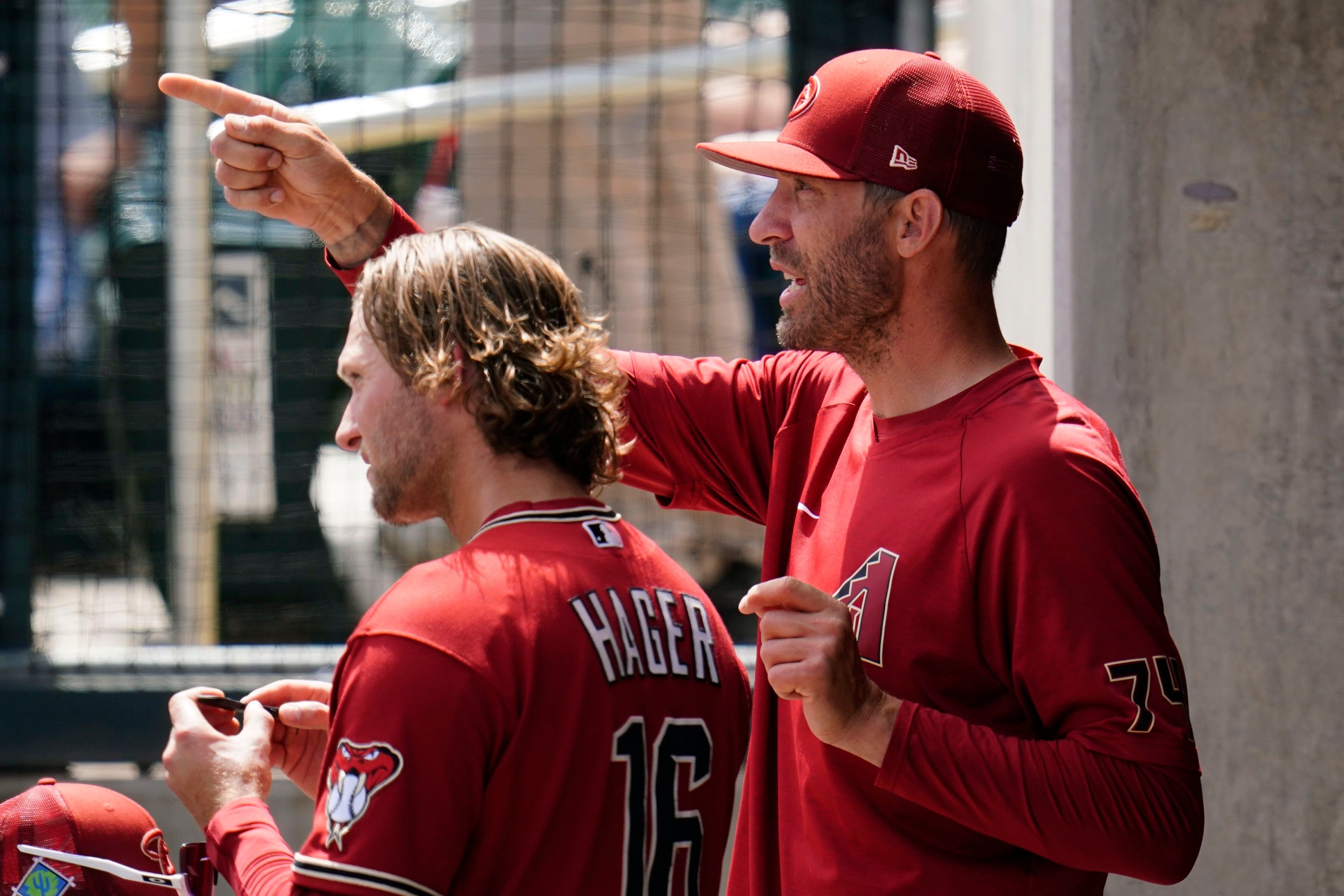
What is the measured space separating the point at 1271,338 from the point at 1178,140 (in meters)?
0.44

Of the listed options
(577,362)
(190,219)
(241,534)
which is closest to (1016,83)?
(577,362)

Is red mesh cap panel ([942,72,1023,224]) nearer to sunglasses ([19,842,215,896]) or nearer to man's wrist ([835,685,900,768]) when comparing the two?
man's wrist ([835,685,900,768])

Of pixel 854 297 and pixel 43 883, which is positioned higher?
pixel 854 297

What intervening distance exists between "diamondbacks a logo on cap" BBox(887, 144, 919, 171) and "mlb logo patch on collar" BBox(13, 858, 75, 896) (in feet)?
4.51

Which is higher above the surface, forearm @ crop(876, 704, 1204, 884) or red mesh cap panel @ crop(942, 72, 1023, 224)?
red mesh cap panel @ crop(942, 72, 1023, 224)

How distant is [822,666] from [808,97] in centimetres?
86

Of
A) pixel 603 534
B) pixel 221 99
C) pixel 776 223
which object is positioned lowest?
pixel 603 534

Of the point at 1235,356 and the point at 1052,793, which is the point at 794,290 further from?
the point at 1235,356

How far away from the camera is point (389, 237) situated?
7.06 feet

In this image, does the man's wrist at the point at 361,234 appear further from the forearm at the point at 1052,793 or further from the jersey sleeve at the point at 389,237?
the forearm at the point at 1052,793

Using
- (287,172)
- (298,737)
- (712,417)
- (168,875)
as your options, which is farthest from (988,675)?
(287,172)

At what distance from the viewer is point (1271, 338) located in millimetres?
2607

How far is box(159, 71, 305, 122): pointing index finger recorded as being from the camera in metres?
2.02

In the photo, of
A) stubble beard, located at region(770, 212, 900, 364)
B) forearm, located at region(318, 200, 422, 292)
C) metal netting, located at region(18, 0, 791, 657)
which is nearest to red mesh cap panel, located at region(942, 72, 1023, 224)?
stubble beard, located at region(770, 212, 900, 364)
